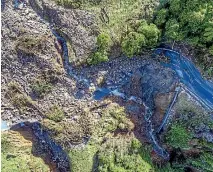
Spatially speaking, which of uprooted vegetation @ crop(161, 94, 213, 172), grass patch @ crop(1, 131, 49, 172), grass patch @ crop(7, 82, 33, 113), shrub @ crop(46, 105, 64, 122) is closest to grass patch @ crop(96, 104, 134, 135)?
shrub @ crop(46, 105, 64, 122)

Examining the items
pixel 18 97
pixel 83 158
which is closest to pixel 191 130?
pixel 83 158

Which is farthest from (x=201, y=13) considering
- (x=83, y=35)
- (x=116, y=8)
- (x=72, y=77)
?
(x=72, y=77)

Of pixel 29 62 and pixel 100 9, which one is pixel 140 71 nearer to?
pixel 100 9

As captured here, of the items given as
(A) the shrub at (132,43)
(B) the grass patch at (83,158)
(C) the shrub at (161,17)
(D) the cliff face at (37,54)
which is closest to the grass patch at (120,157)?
(B) the grass patch at (83,158)

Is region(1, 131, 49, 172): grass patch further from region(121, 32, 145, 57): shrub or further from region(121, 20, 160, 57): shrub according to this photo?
region(121, 20, 160, 57): shrub

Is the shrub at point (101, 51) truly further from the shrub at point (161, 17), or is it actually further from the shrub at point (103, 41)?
the shrub at point (161, 17)
